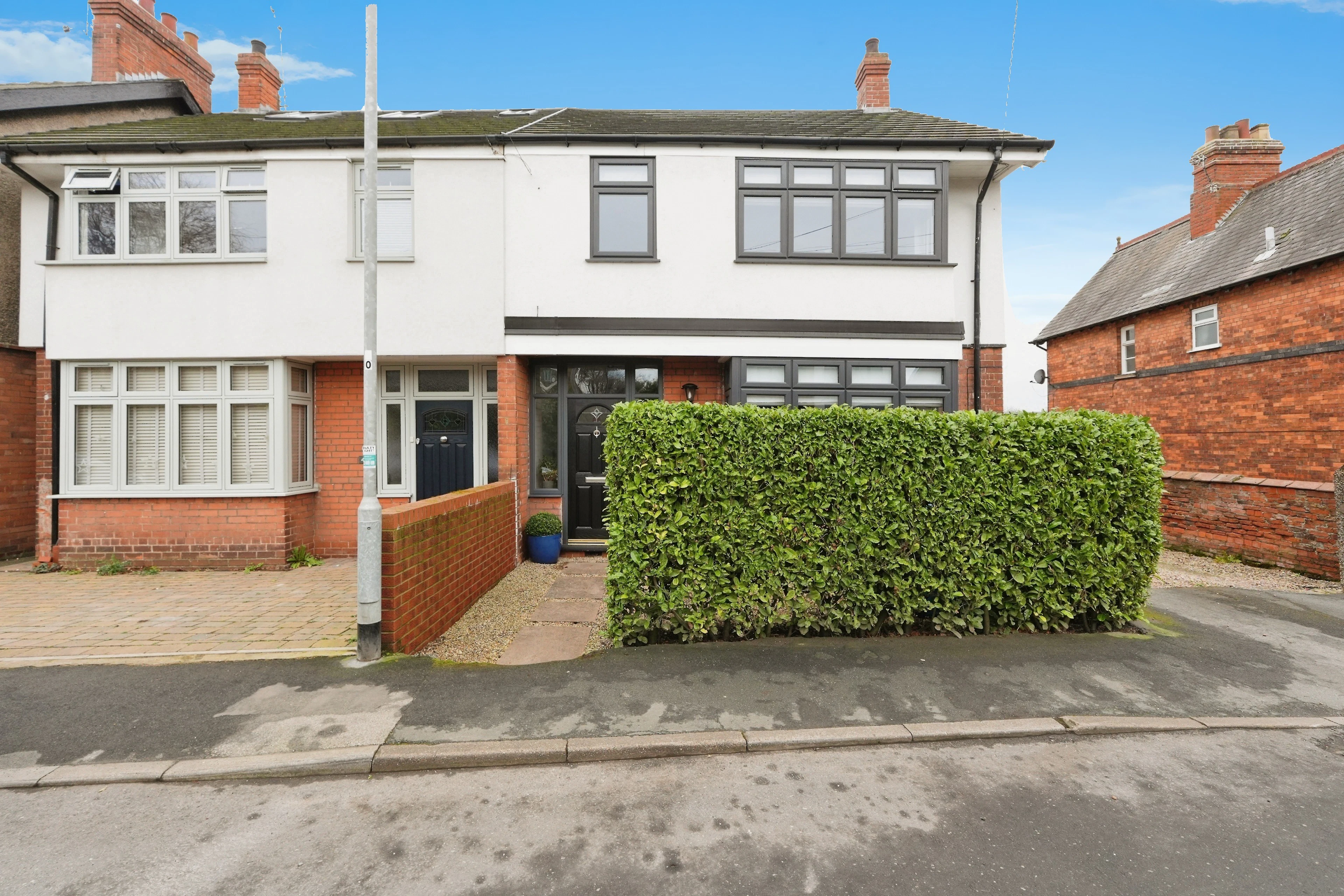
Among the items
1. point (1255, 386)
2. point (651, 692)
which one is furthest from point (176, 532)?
point (1255, 386)

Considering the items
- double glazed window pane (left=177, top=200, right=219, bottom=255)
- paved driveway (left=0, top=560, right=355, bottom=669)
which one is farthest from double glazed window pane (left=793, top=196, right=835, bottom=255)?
double glazed window pane (left=177, top=200, right=219, bottom=255)

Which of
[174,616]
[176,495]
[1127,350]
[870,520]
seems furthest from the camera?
[1127,350]

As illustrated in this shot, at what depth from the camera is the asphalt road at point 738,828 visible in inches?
102

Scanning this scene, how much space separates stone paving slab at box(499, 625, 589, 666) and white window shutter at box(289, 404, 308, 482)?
205 inches

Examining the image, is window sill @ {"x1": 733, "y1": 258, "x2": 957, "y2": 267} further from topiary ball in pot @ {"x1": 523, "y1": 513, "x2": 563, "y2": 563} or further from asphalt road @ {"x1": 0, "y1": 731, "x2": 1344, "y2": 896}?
asphalt road @ {"x1": 0, "y1": 731, "x2": 1344, "y2": 896}

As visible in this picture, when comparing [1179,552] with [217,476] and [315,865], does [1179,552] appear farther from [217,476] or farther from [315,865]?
[217,476]

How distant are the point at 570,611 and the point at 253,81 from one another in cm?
1310

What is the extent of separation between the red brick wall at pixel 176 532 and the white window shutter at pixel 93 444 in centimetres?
33

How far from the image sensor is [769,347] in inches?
339

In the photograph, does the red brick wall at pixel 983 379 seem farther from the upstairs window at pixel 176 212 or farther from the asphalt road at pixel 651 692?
the upstairs window at pixel 176 212

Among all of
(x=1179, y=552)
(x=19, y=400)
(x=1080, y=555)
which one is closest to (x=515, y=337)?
(x=1080, y=555)

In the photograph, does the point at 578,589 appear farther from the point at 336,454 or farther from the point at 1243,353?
the point at 1243,353

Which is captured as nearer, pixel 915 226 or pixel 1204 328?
pixel 915 226

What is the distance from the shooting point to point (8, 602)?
262 inches
